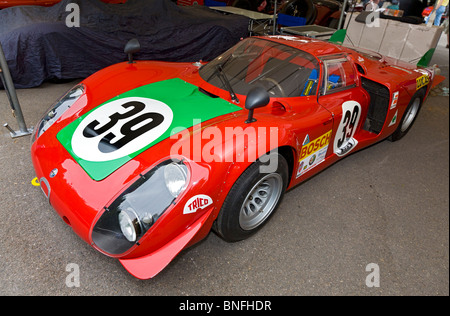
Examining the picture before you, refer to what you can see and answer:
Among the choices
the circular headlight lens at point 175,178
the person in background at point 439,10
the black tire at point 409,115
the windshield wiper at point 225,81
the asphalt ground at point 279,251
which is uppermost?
the person in background at point 439,10

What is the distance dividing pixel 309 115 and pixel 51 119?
5.83 feet

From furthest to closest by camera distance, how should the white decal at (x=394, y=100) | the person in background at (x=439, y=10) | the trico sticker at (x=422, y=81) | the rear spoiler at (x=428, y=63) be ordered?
the person in background at (x=439, y=10), the rear spoiler at (x=428, y=63), the trico sticker at (x=422, y=81), the white decal at (x=394, y=100)

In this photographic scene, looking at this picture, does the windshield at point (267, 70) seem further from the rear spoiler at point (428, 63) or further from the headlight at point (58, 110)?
the rear spoiler at point (428, 63)

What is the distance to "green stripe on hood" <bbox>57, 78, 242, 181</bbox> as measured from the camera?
1.69m

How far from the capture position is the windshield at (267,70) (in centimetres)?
225

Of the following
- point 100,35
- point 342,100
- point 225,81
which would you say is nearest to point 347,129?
point 342,100

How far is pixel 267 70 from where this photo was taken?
93.1 inches

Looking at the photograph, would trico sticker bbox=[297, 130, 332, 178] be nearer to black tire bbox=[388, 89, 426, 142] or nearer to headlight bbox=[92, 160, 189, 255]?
headlight bbox=[92, 160, 189, 255]

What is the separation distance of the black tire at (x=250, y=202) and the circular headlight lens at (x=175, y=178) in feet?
0.96

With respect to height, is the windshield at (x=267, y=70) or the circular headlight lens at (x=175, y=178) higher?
the windshield at (x=267, y=70)

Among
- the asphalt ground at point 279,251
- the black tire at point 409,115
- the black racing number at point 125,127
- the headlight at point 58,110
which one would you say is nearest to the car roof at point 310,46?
the asphalt ground at point 279,251

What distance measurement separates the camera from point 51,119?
2.10 metres

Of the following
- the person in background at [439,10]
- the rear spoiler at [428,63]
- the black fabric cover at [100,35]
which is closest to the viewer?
the rear spoiler at [428,63]

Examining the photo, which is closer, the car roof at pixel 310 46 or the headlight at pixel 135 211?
the headlight at pixel 135 211
